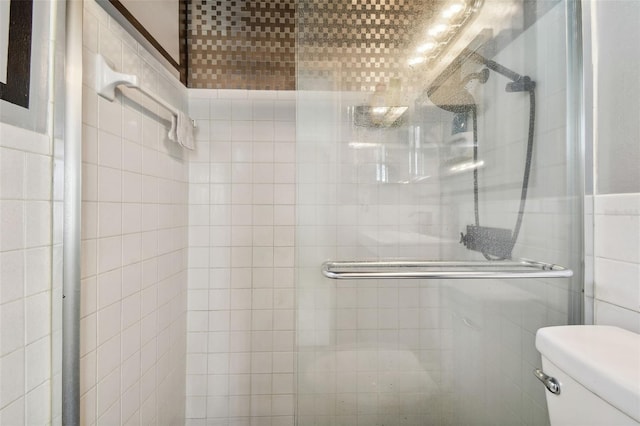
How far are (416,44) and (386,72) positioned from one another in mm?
134

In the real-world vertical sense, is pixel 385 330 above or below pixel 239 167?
below

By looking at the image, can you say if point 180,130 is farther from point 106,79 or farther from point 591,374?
point 591,374

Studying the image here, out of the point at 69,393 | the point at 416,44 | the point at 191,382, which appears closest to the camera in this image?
the point at 69,393

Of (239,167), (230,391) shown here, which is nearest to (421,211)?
(239,167)

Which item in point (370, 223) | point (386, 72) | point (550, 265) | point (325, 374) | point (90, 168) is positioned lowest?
point (325, 374)

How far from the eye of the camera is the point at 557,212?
3.18 feet

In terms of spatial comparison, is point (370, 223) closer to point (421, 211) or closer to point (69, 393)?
point (421, 211)

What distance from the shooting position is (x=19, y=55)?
1.94 ft

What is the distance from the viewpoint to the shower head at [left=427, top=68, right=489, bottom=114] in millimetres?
942

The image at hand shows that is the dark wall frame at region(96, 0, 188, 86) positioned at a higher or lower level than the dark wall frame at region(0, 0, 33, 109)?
higher

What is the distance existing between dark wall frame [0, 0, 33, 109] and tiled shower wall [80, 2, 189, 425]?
0.56ft

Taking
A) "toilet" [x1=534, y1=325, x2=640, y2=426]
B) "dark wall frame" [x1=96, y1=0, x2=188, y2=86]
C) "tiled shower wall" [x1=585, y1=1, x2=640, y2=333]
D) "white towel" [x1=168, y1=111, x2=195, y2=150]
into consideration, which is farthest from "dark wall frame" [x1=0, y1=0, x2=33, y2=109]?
"tiled shower wall" [x1=585, y1=1, x2=640, y2=333]

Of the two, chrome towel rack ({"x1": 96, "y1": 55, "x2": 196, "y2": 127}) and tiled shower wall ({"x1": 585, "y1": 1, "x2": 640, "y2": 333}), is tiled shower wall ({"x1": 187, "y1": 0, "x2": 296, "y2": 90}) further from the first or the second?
tiled shower wall ({"x1": 585, "y1": 1, "x2": 640, "y2": 333})

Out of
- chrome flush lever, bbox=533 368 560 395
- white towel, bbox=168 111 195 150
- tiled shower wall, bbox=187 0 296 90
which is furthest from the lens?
tiled shower wall, bbox=187 0 296 90
